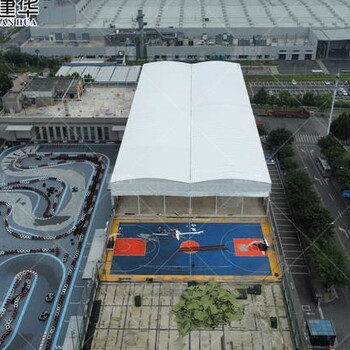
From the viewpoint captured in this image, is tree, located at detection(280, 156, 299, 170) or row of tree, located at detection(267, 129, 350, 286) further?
tree, located at detection(280, 156, 299, 170)

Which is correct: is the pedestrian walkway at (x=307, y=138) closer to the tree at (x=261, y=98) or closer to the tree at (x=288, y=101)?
the tree at (x=288, y=101)

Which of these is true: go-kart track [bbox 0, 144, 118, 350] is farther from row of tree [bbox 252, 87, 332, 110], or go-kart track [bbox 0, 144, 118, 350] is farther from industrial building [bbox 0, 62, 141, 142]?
row of tree [bbox 252, 87, 332, 110]

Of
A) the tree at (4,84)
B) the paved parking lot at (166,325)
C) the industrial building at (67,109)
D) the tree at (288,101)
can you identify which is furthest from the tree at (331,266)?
the tree at (4,84)

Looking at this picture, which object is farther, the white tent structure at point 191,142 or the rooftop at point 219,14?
the rooftop at point 219,14

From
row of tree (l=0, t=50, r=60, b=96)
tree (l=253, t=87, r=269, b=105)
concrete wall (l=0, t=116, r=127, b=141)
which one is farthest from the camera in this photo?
row of tree (l=0, t=50, r=60, b=96)

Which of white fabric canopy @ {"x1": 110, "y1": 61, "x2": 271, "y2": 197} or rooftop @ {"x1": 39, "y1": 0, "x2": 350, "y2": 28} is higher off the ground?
white fabric canopy @ {"x1": 110, "y1": 61, "x2": 271, "y2": 197}

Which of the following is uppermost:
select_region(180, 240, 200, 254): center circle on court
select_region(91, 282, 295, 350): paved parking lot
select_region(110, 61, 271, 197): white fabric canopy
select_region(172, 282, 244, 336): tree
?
select_region(172, 282, 244, 336): tree

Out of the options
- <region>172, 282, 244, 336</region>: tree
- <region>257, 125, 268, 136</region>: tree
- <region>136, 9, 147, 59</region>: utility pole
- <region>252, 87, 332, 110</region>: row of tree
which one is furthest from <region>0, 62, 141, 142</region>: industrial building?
<region>172, 282, 244, 336</region>: tree
